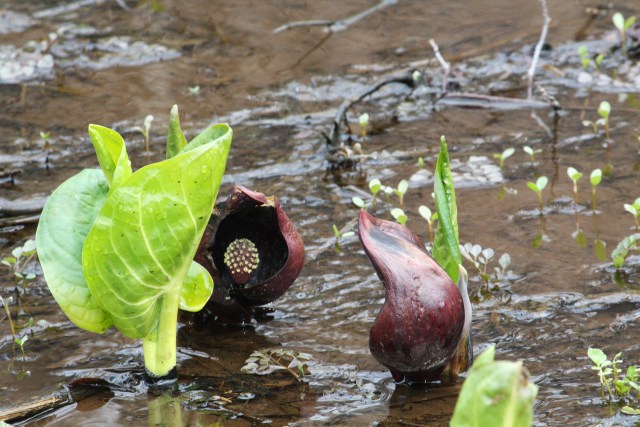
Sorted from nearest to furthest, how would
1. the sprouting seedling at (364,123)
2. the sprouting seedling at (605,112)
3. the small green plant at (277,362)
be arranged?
the small green plant at (277,362) < the sprouting seedling at (605,112) < the sprouting seedling at (364,123)

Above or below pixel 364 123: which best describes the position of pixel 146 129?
above

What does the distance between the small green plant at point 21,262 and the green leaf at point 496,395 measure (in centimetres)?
213

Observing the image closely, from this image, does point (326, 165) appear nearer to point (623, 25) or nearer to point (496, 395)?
point (623, 25)

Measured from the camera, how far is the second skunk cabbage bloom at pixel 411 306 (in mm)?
2332

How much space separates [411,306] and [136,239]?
0.76 meters

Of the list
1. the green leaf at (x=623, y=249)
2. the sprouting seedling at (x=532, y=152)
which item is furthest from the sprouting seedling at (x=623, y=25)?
the green leaf at (x=623, y=249)

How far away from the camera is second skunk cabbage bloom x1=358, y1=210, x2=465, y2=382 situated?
7.65 feet

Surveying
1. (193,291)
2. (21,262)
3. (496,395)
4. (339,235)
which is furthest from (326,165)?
(496,395)

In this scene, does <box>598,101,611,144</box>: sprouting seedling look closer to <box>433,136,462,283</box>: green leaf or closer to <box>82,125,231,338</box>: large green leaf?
<box>433,136,462,283</box>: green leaf

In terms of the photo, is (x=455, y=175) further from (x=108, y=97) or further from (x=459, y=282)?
→ (x=108, y=97)

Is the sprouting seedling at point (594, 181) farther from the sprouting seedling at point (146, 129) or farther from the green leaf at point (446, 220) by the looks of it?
the sprouting seedling at point (146, 129)

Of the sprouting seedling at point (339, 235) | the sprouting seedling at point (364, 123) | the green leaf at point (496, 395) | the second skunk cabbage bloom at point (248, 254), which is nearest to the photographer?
the green leaf at point (496, 395)

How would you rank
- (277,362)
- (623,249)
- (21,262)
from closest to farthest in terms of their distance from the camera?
(277,362), (623,249), (21,262)

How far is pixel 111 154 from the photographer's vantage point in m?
2.42
